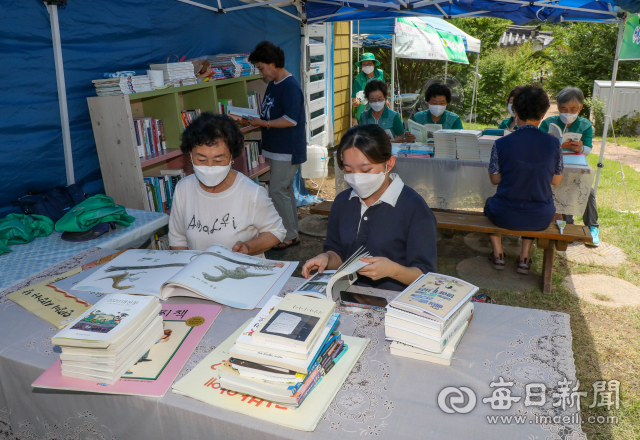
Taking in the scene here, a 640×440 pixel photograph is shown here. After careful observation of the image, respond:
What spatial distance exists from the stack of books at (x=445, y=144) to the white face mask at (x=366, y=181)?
110 inches

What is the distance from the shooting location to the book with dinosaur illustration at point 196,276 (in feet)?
5.64

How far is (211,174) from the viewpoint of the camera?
7.71 feet

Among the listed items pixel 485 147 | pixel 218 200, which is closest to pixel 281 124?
pixel 485 147

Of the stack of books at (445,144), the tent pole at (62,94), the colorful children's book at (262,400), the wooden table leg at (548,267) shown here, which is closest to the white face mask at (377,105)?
the stack of books at (445,144)

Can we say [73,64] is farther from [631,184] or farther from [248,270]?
[631,184]

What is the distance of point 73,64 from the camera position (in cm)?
309

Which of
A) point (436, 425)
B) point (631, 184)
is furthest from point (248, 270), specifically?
point (631, 184)

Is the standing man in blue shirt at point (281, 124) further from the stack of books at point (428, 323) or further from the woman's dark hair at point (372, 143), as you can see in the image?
the stack of books at point (428, 323)

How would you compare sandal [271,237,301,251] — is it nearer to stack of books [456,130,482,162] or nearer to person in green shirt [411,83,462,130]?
stack of books [456,130,482,162]

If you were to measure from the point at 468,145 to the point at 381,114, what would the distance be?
1.34m

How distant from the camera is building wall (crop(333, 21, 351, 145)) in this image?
8.85 meters

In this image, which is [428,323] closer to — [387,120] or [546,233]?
[546,233]

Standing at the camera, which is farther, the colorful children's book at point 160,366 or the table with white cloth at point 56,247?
the table with white cloth at point 56,247

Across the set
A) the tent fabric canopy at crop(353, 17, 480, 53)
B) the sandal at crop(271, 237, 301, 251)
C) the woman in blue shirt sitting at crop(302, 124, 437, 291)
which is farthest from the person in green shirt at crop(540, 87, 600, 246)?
the tent fabric canopy at crop(353, 17, 480, 53)
